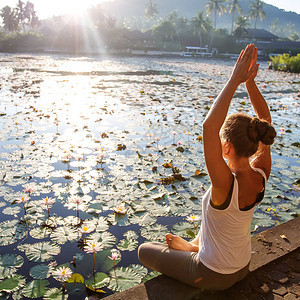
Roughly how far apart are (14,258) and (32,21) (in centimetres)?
6738

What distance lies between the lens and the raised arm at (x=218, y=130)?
131 centimetres

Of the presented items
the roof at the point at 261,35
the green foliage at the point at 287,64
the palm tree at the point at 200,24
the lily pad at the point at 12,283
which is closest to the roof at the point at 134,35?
the palm tree at the point at 200,24

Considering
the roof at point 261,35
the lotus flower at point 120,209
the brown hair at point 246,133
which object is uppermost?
the roof at point 261,35

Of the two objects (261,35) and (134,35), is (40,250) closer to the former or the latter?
(134,35)

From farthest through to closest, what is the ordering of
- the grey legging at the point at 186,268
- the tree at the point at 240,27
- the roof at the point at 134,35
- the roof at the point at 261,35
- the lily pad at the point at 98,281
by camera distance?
the roof at the point at 261,35, the tree at the point at 240,27, the roof at the point at 134,35, the lily pad at the point at 98,281, the grey legging at the point at 186,268

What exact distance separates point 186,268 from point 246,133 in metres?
0.79

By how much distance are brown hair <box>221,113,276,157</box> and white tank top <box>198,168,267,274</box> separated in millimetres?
251

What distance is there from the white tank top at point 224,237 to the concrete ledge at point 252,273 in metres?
0.20

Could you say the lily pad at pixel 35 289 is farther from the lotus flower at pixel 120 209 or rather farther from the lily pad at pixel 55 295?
the lotus flower at pixel 120 209

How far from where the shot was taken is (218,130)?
1315 mm

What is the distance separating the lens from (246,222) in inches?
59.6

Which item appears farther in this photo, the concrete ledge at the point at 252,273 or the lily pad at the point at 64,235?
the lily pad at the point at 64,235

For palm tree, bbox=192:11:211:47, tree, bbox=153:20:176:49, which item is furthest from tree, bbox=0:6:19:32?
palm tree, bbox=192:11:211:47

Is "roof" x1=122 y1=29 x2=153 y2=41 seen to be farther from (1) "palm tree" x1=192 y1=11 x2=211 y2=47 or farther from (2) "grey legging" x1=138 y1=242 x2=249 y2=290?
(2) "grey legging" x1=138 y1=242 x2=249 y2=290
